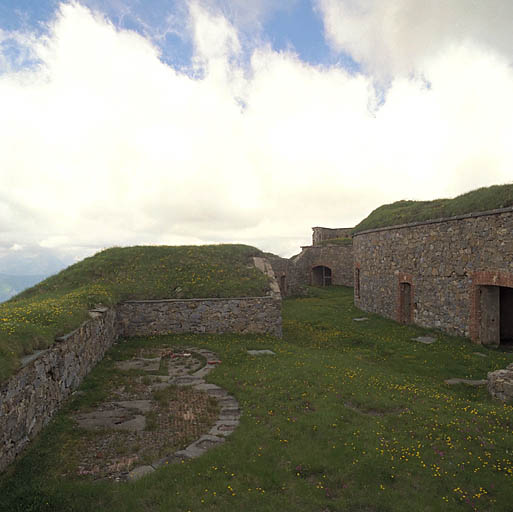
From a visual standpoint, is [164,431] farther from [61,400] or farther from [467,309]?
[467,309]

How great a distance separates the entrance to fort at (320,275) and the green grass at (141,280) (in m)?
16.2

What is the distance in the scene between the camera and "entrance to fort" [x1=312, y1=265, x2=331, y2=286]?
36719 mm

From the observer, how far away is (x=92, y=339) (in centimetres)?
1135

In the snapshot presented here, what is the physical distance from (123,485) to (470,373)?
10.5 meters

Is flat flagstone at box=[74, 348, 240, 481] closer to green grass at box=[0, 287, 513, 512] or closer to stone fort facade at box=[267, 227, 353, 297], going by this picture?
green grass at box=[0, 287, 513, 512]

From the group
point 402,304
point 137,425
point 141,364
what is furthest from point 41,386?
point 402,304

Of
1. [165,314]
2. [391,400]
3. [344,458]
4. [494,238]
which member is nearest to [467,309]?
[494,238]

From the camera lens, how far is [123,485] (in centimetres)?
541

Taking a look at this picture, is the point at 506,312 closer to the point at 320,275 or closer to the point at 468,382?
the point at 468,382

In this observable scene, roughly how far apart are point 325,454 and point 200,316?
10264 millimetres

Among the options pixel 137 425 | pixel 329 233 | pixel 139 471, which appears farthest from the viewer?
pixel 329 233

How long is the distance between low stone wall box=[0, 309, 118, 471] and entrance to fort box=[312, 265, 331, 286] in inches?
1089

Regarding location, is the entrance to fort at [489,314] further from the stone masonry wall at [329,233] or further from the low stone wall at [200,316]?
the stone masonry wall at [329,233]

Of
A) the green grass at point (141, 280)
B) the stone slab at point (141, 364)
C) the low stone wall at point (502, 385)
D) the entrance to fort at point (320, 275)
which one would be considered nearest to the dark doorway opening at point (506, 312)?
the low stone wall at point (502, 385)
